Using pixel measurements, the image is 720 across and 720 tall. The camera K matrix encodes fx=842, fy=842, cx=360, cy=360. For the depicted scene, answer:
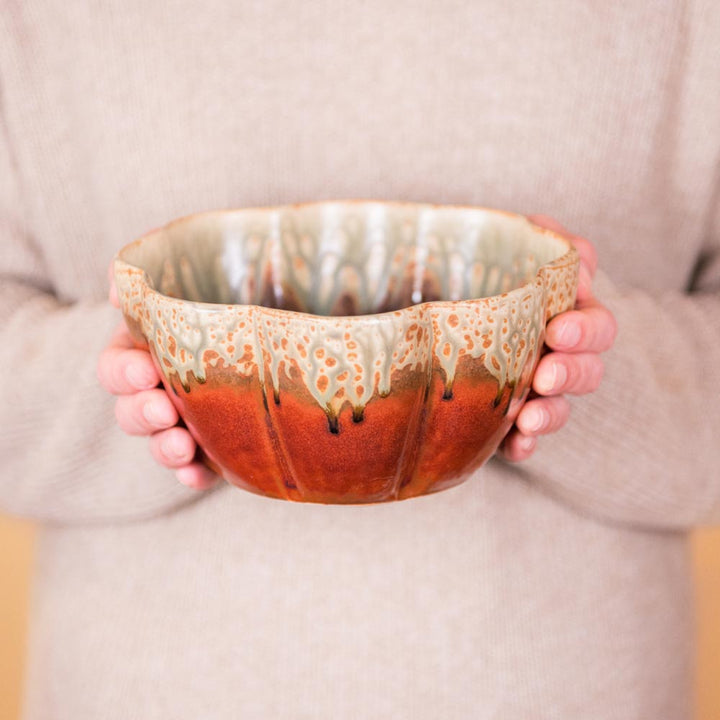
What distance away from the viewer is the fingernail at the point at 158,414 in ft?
1.47

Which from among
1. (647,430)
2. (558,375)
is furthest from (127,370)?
(647,430)

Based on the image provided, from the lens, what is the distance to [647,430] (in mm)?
613

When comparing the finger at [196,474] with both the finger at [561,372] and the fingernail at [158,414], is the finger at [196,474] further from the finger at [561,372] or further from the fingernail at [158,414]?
the finger at [561,372]

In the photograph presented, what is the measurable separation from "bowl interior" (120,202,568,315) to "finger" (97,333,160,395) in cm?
7

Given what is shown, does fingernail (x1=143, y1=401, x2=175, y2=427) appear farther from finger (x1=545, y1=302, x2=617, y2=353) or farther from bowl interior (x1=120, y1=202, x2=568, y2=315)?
finger (x1=545, y1=302, x2=617, y2=353)

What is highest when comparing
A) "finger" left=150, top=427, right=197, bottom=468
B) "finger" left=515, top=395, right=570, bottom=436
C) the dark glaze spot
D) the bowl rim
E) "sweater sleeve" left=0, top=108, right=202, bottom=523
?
the bowl rim

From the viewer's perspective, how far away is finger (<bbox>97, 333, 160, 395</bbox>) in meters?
0.45

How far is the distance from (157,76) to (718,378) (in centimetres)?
49

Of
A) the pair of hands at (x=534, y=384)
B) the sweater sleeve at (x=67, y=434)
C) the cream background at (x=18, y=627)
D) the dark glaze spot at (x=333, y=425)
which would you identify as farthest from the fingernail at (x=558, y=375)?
the cream background at (x=18, y=627)

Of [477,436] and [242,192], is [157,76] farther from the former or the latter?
[477,436]

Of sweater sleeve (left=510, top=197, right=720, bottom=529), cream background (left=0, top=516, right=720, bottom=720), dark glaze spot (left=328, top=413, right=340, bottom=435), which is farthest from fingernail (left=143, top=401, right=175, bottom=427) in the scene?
cream background (left=0, top=516, right=720, bottom=720)

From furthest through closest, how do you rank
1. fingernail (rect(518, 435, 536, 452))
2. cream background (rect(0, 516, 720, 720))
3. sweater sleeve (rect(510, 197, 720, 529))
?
cream background (rect(0, 516, 720, 720)), sweater sleeve (rect(510, 197, 720, 529)), fingernail (rect(518, 435, 536, 452))

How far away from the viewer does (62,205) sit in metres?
0.67

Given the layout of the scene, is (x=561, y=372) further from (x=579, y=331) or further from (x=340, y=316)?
(x=340, y=316)
